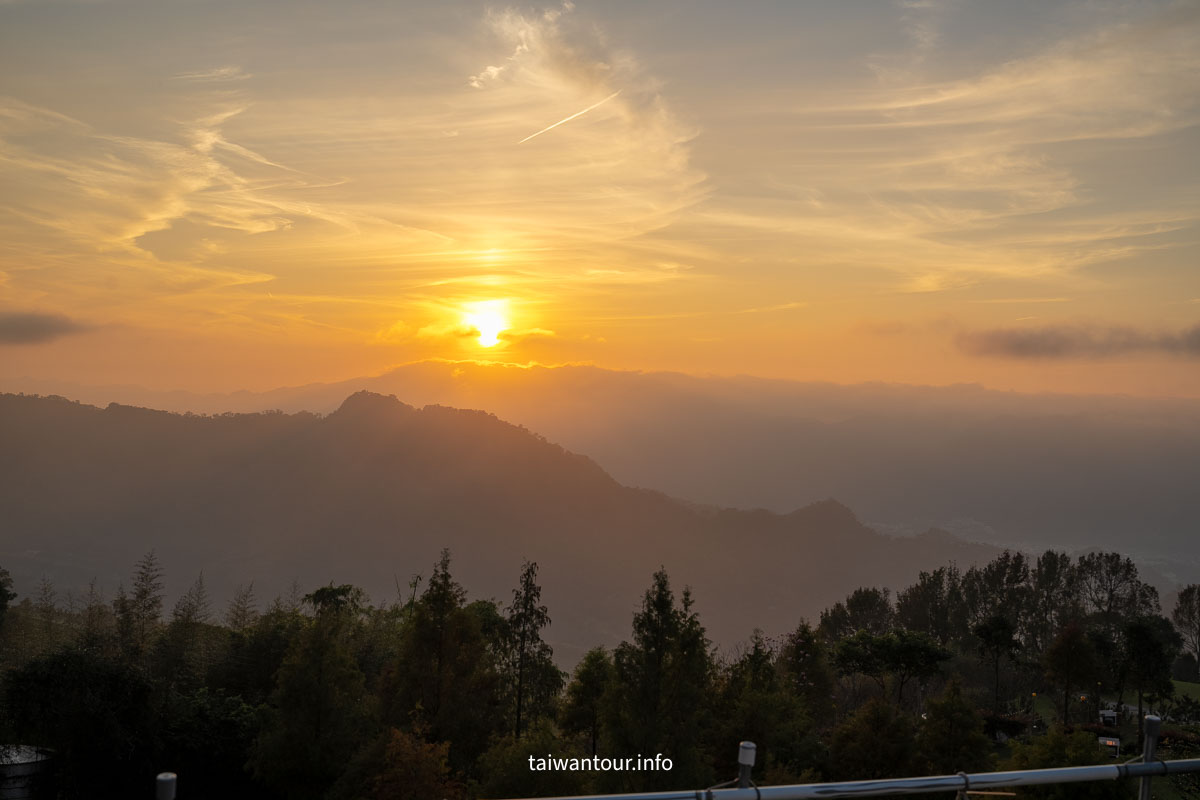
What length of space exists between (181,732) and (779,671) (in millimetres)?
30803

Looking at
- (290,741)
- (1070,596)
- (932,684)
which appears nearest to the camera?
(290,741)

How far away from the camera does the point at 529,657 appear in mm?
46156

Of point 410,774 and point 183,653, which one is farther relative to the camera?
point 183,653

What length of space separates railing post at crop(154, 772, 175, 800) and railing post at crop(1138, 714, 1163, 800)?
20.6 feet

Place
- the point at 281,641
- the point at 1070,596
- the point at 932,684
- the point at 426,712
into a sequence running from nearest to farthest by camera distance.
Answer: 1. the point at 426,712
2. the point at 281,641
3. the point at 932,684
4. the point at 1070,596

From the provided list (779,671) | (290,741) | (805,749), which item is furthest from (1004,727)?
(290,741)

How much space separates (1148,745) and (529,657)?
4154 cm

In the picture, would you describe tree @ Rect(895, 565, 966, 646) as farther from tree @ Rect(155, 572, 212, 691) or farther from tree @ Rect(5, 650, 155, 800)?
tree @ Rect(5, 650, 155, 800)

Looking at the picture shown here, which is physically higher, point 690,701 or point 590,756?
point 690,701

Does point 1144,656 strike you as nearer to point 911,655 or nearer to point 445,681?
point 911,655

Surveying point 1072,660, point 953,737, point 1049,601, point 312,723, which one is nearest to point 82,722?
point 312,723

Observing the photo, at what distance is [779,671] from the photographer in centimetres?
4941

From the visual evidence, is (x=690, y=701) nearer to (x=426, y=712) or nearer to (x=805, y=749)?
(x=805, y=749)

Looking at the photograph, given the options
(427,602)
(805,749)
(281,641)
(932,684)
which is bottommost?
(932,684)
